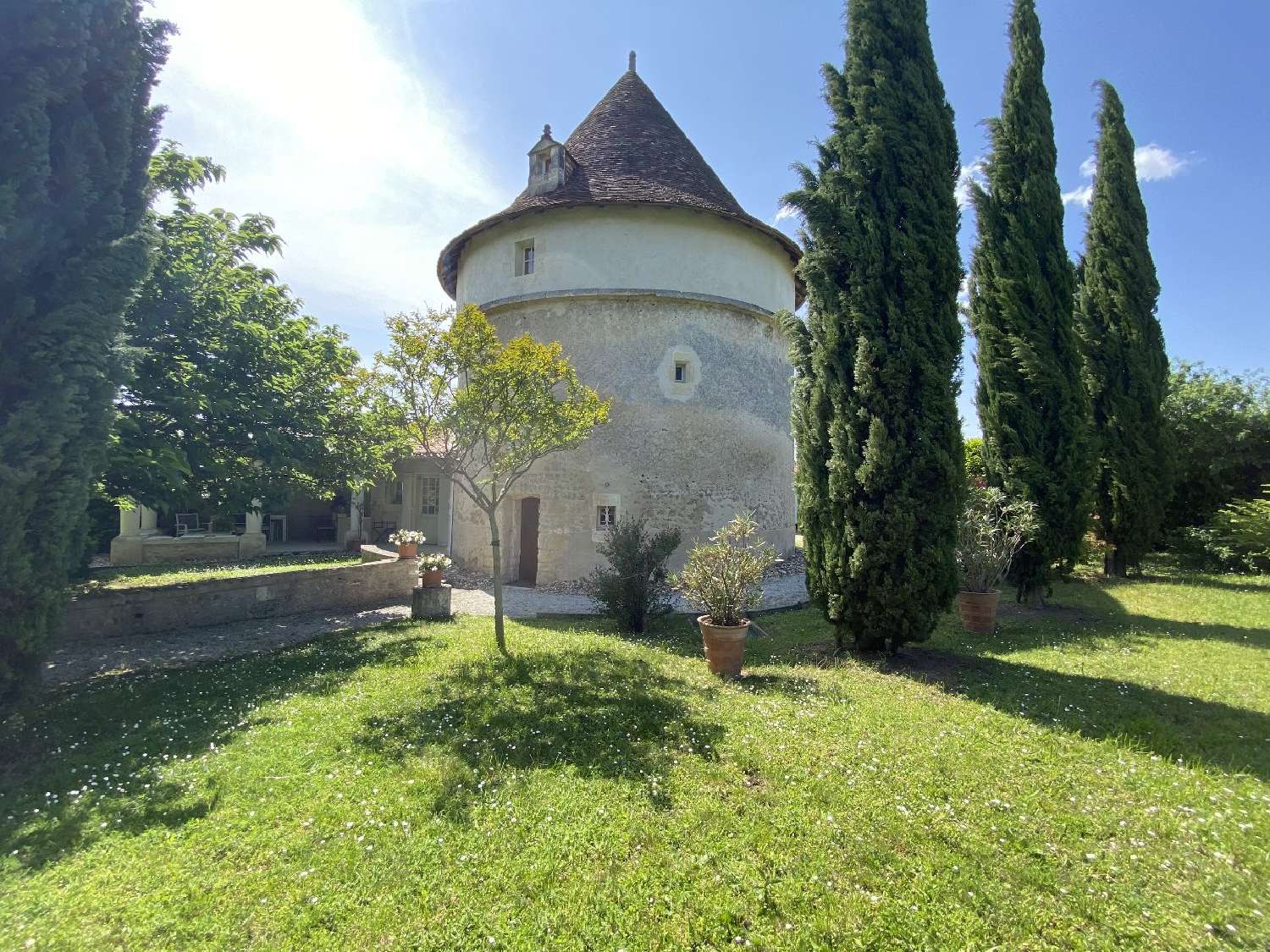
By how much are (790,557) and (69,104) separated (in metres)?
A: 15.7

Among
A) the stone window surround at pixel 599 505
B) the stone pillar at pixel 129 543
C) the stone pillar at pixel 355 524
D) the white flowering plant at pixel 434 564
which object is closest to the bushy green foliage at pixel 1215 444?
the stone window surround at pixel 599 505

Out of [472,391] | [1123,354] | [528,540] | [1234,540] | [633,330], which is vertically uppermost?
[633,330]

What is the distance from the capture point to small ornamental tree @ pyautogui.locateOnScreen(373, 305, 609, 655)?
24.1 ft

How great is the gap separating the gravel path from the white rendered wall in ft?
23.1

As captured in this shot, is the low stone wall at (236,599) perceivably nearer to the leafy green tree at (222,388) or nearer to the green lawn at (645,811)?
the leafy green tree at (222,388)

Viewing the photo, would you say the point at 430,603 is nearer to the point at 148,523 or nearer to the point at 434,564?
the point at 434,564

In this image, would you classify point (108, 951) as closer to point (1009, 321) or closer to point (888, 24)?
point (888, 24)

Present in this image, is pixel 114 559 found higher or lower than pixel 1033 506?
lower

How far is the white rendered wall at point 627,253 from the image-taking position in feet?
44.3

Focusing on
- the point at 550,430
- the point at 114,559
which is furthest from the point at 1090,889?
the point at 114,559

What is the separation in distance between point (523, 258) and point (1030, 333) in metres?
10.8

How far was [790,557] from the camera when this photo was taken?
54.2 ft

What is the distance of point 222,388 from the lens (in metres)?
9.06

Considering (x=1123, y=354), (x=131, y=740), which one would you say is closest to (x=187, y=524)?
(x=131, y=740)
